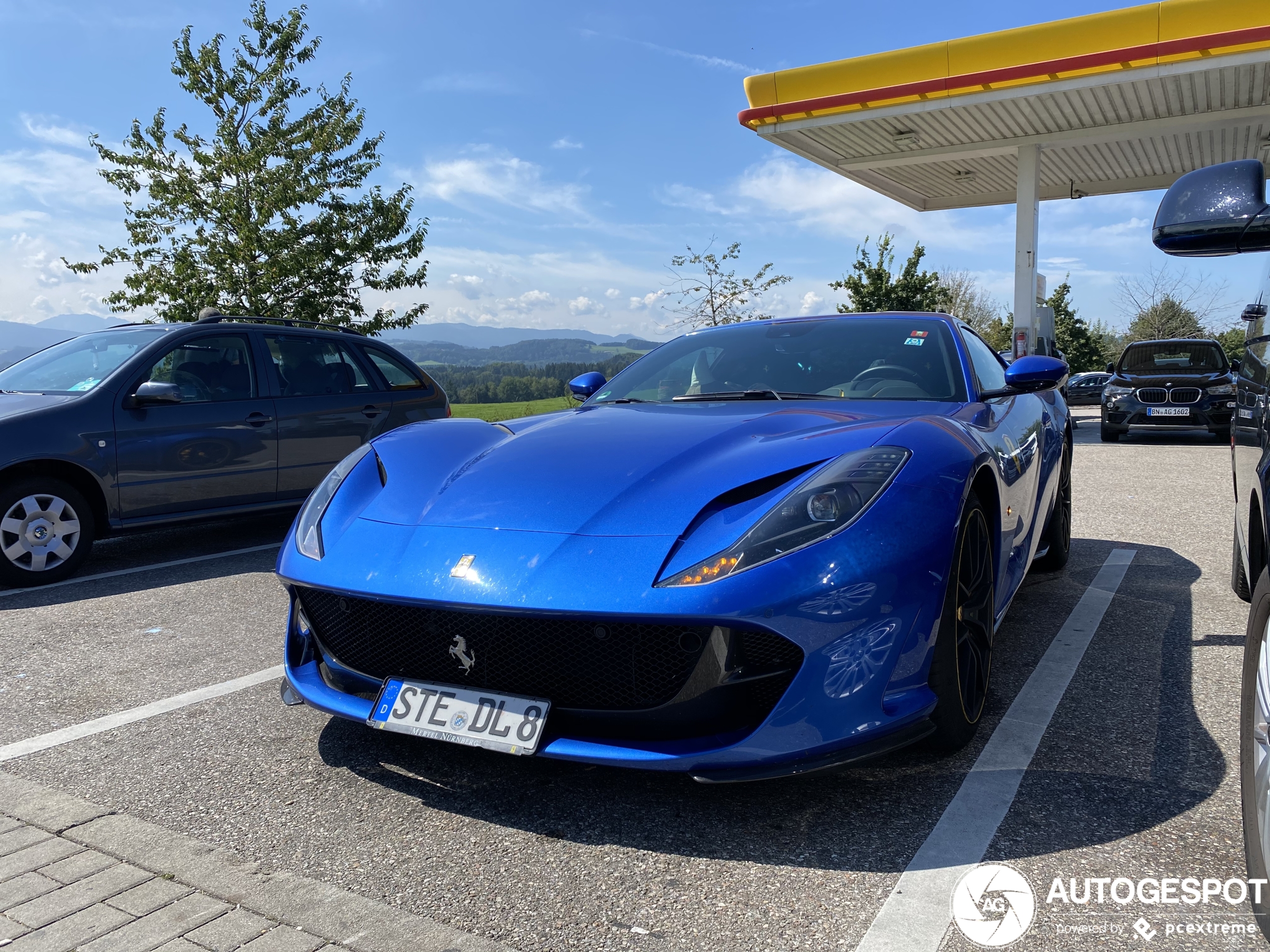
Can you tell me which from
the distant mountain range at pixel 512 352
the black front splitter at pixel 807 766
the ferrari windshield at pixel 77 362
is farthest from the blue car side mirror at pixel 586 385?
the distant mountain range at pixel 512 352

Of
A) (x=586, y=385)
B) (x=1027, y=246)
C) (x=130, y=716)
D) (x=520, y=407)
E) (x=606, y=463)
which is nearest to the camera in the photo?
(x=606, y=463)

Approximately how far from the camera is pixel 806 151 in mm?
16812

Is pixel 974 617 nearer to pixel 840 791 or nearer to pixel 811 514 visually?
pixel 840 791

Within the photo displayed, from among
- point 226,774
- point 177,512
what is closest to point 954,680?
point 226,774

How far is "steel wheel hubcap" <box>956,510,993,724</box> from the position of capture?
8.48 feet

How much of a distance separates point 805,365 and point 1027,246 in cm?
1556

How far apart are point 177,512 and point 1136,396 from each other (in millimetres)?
13298

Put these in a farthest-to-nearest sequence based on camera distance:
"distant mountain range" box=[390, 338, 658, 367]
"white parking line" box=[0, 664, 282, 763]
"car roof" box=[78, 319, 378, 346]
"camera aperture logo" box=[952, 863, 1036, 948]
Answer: "distant mountain range" box=[390, 338, 658, 367], "car roof" box=[78, 319, 378, 346], "white parking line" box=[0, 664, 282, 763], "camera aperture logo" box=[952, 863, 1036, 948]

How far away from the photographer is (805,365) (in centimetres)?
366

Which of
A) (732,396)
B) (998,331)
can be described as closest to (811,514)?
(732,396)

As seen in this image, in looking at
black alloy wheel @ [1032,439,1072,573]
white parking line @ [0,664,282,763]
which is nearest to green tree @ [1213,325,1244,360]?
black alloy wheel @ [1032,439,1072,573]

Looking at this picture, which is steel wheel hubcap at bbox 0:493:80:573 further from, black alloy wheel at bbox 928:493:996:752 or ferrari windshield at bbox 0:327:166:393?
black alloy wheel at bbox 928:493:996:752

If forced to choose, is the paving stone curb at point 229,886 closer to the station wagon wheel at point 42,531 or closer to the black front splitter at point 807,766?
the black front splitter at point 807,766

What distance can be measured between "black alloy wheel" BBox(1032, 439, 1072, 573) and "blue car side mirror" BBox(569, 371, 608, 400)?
92.8 inches
